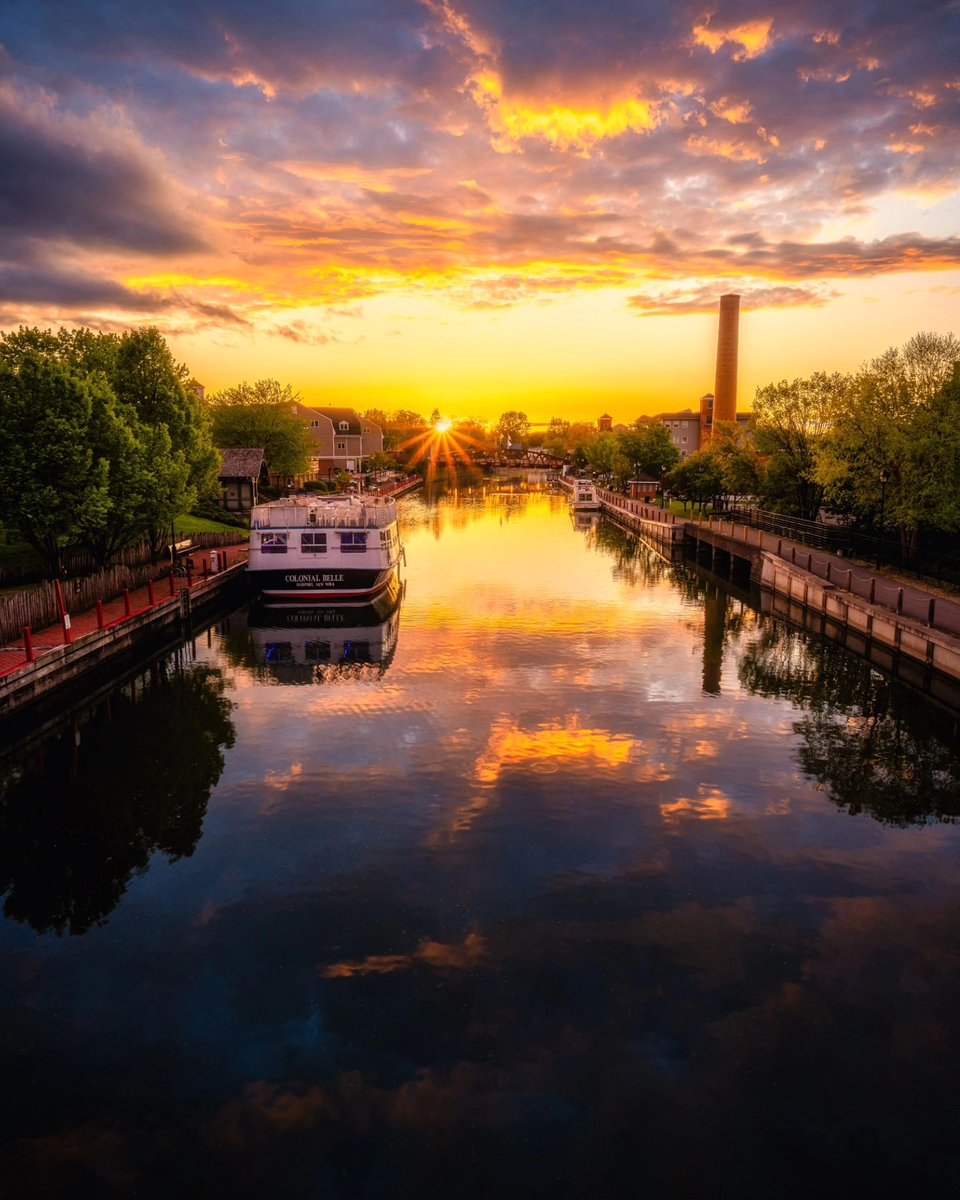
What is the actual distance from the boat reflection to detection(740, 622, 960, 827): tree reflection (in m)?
15.1

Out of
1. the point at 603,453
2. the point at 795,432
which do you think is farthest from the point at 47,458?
the point at 603,453

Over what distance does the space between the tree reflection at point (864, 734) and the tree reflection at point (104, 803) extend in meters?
16.0

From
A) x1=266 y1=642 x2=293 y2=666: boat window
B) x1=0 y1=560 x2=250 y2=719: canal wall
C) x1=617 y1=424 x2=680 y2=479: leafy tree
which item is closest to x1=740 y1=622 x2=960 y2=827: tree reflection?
x1=266 y1=642 x2=293 y2=666: boat window

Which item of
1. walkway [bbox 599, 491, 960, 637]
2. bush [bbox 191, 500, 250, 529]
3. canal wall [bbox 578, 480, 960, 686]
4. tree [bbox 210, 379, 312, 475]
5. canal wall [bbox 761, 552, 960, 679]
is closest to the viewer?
canal wall [bbox 761, 552, 960, 679]

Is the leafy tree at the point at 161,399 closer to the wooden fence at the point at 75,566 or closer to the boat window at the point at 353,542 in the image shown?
the wooden fence at the point at 75,566

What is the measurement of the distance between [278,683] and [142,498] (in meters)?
12.7

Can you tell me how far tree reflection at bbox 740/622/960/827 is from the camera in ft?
63.4

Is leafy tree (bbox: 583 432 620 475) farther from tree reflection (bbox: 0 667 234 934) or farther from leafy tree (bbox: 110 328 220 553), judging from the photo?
tree reflection (bbox: 0 667 234 934)

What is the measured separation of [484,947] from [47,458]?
2737 cm

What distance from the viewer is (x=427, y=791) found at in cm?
1914

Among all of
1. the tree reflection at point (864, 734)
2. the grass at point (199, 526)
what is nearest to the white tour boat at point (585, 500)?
the grass at point (199, 526)

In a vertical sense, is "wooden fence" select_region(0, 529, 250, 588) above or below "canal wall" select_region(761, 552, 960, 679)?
above

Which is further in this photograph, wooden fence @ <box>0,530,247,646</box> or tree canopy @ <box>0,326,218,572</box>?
tree canopy @ <box>0,326,218,572</box>

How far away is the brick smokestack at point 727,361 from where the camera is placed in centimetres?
13088
